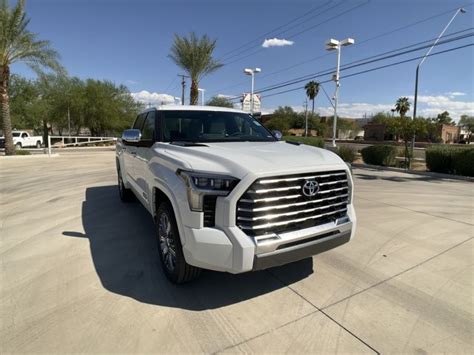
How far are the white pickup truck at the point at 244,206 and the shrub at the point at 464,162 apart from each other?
1146 centimetres

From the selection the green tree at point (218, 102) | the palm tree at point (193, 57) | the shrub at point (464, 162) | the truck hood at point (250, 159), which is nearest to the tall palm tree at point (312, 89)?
the green tree at point (218, 102)

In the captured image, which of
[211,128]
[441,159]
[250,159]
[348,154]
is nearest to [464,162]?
[441,159]

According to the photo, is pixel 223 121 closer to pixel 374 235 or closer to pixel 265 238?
pixel 265 238

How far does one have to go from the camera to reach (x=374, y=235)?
4.83 m

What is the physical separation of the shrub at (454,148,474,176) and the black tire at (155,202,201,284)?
1280cm

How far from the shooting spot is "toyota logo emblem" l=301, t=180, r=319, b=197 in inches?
110

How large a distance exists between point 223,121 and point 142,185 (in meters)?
1.47

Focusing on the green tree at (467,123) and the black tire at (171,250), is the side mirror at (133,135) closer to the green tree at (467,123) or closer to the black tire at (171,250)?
the black tire at (171,250)

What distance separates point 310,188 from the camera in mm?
2824

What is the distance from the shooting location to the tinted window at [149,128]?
14.0ft

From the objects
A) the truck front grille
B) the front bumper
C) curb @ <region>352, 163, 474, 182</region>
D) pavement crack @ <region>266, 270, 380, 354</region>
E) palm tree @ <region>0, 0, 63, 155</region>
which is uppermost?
palm tree @ <region>0, 0, 63, 155</region>

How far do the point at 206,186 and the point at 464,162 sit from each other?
515 inches

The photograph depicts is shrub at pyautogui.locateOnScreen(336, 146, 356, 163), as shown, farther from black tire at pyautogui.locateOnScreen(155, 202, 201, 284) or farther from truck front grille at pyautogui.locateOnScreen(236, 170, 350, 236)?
black tire at pyautogui.locateOnScreen(155, 202, 201, 284)

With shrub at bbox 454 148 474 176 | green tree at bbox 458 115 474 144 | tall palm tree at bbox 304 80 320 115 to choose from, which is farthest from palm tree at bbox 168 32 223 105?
green tree at bbox 458 115 474 144
